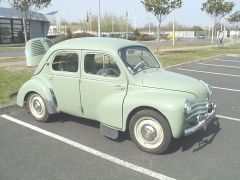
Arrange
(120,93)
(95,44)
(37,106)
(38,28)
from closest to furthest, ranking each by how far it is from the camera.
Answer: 1. (120,93)
2. (95,44)
3. (37,106)
4. (38,28)

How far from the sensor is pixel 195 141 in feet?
17.9

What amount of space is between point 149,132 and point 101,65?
1.47m

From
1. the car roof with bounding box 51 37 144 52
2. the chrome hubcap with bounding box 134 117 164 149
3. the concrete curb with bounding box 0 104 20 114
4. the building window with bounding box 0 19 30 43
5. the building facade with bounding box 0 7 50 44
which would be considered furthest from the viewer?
the building window with bounding box 0 19 30 43

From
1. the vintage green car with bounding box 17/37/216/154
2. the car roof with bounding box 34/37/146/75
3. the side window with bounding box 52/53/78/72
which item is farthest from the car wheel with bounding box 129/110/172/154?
the side window with bounding box 52/53/78/72

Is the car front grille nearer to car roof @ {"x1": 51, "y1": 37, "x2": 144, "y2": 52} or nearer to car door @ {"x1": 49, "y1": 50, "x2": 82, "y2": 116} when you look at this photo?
car roof @ {"x1": 51, "y1": 37, "x2": 144, "y2": 52}

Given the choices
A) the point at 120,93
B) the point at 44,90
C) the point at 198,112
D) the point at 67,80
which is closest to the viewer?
the point at 198,112

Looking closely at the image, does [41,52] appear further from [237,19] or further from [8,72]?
[237,19]

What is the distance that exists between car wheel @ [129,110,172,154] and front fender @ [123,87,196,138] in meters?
0.10

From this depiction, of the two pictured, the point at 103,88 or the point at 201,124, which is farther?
the point at 103,88

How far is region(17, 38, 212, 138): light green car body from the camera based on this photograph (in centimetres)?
484

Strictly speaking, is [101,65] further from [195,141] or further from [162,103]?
[195,141]

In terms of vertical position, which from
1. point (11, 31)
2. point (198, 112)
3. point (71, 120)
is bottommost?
point (71, 120)

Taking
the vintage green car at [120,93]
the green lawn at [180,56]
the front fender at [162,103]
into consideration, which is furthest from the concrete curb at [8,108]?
the green lawn at [180,56]

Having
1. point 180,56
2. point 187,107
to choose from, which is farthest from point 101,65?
point 180,56
